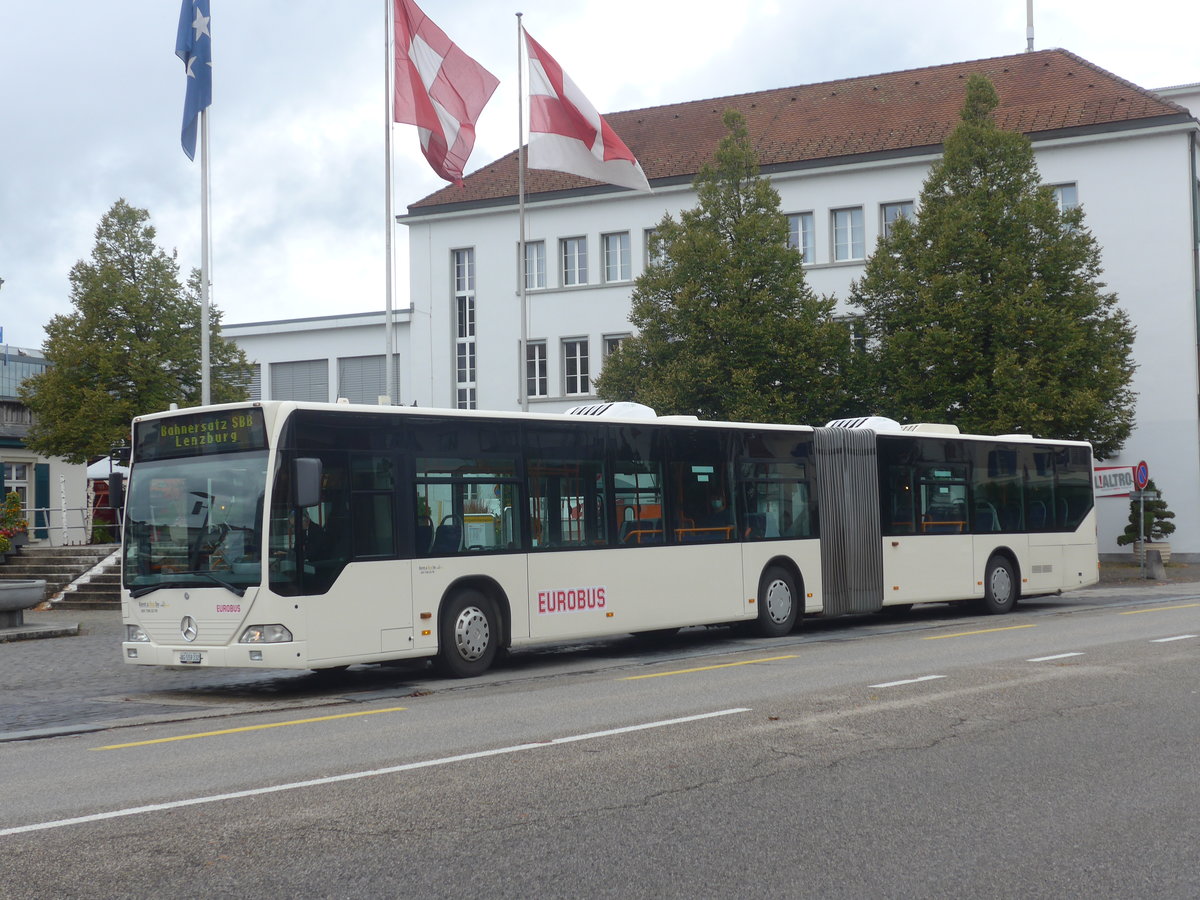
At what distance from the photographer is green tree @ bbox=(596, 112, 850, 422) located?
36250mm

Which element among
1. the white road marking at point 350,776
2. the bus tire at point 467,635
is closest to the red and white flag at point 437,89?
the bus tire at point 467,635

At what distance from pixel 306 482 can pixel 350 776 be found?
488 centimetres

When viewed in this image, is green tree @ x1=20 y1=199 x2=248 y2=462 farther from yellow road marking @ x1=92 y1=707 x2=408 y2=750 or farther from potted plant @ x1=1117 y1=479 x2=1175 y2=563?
yellow road marking @ x1=92 y1=707 x2=408 y2=750

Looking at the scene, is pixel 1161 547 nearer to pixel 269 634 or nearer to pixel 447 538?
pixel 447 538

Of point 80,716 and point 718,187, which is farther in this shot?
point 718,187

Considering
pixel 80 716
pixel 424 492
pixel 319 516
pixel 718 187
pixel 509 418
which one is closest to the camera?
pixel 80 716

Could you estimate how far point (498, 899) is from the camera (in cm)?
534

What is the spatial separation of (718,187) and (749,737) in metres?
29.3

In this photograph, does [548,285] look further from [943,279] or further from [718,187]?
[943,279]

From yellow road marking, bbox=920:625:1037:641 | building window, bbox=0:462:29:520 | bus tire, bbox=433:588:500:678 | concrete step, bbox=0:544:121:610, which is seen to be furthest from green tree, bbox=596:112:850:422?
bus tire, bbox=433:588:500:678

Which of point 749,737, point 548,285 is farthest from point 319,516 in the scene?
point 548,285

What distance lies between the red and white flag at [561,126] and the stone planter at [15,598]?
10.6 meters

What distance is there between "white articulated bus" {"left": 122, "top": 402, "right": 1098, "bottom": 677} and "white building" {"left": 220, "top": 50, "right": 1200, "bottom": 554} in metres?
22.7

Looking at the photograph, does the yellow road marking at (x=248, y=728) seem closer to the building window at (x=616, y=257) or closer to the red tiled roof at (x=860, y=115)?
the red tiled roof at (x=860, y=115)
